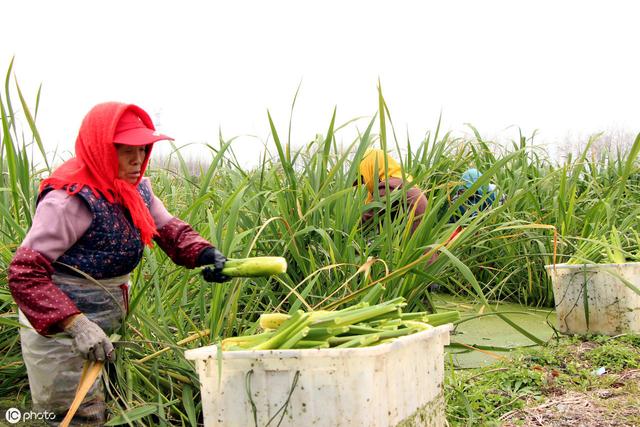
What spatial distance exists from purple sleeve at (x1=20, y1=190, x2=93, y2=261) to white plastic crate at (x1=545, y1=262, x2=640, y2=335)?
231 cm

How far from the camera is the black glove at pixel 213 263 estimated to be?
2.34 m

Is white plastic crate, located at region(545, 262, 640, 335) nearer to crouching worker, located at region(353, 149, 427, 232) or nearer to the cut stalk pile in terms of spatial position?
crouching worker, located at region(353, 149, 427, 232)

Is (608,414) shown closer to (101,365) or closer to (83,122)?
(101,365)

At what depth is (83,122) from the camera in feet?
7.32

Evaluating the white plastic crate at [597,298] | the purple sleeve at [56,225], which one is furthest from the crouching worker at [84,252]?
the white plastic crate at [597,298]

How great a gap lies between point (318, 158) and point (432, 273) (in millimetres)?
778

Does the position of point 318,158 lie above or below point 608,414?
above

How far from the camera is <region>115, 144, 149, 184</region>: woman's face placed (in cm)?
223

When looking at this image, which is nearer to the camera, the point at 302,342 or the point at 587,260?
the point at 302,342

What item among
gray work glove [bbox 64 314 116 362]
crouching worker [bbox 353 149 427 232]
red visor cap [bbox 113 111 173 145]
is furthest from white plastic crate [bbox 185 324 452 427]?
crouching worker [bbox 353 149 427 232]

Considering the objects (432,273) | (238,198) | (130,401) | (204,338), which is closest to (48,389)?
(130,401)

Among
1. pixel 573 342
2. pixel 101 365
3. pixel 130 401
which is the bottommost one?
pixel 573 342

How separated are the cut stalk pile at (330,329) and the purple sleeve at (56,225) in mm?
550

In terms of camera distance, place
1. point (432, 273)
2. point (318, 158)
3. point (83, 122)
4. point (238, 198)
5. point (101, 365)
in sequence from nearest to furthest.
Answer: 1. point (101, 365)
2. point (83, 122)
3. point (238, 198)
4. point (432, 273)
5. point (318, 158)
